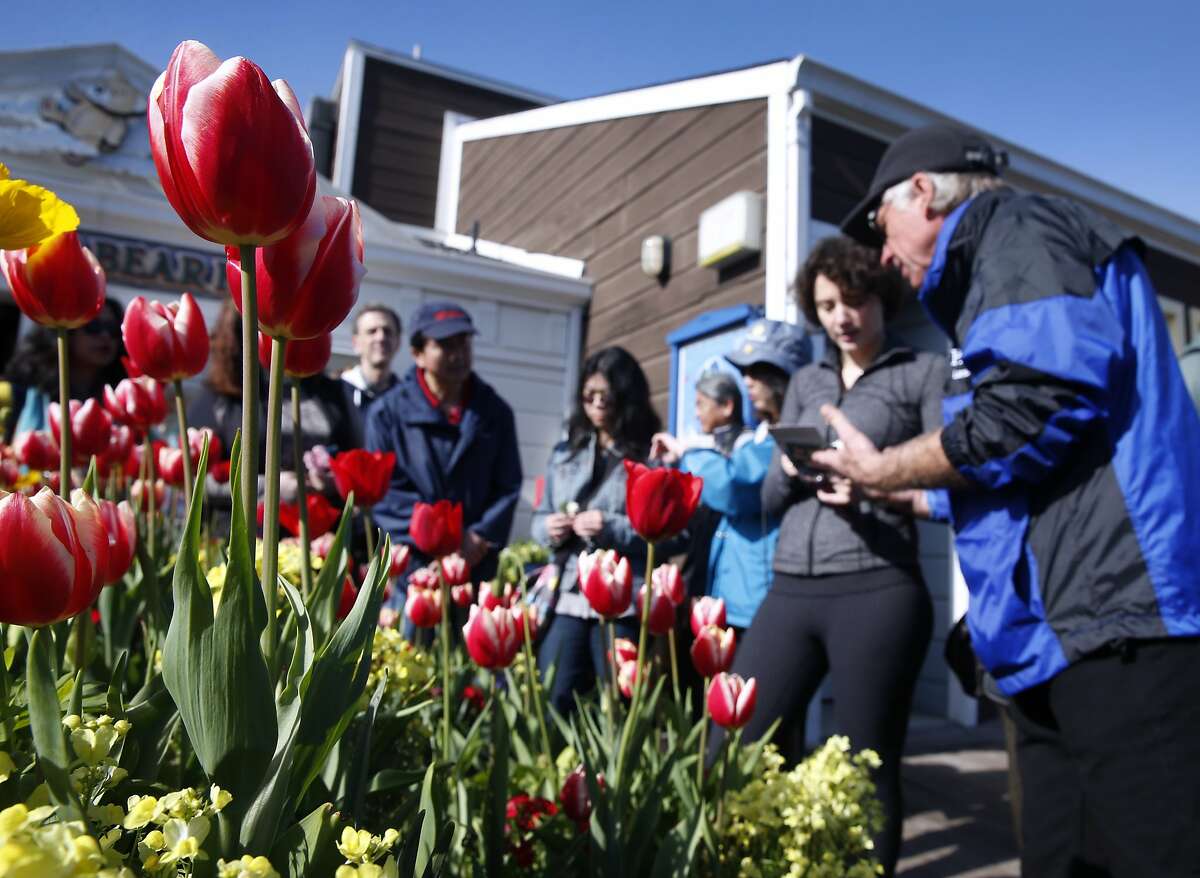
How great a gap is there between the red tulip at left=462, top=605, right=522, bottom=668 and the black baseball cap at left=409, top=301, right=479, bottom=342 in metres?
1.90

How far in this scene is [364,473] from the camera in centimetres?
116

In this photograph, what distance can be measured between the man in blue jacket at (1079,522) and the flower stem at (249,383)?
3.94 feet

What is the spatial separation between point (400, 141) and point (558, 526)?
7.89 meters

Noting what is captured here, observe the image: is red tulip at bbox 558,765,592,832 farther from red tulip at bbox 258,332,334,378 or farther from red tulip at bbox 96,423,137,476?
red tulip at bbox 96,423,137,476

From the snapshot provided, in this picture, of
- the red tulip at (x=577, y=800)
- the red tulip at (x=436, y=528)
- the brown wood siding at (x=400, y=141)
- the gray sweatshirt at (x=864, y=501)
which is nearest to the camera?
the red tulip at (x=577, y=800)

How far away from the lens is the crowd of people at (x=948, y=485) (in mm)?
1246

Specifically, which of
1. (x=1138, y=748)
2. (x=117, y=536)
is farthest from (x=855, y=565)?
(x=117, y=536)

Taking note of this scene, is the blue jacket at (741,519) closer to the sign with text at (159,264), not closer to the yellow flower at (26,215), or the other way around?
the yellow flower at (26,215)

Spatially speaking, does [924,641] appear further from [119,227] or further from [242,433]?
[119,227]

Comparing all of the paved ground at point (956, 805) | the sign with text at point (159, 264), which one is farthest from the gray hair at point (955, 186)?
the sign with text at point (159, 264)

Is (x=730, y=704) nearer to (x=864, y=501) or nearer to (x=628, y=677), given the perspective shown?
(x=628, y=677)

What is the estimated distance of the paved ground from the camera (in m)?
2.88

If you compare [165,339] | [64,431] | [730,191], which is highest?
[730,191]

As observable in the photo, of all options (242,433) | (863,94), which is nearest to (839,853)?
(242,433)
